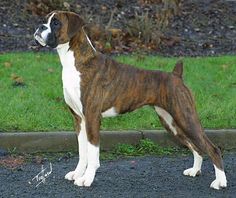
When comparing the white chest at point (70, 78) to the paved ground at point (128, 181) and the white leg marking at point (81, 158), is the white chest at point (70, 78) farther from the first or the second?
the paved ground at point (128, 181)

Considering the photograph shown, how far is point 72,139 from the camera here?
336 inches

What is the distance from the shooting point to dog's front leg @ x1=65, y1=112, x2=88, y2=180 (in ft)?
23.9

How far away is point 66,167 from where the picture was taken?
786cm

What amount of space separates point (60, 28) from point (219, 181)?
2.12 m

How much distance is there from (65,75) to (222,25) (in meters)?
6.87

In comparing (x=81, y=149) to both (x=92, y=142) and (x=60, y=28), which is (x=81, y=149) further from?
(x=60, y=28)

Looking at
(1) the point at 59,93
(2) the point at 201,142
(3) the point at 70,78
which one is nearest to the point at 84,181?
(3) the point at 70,78

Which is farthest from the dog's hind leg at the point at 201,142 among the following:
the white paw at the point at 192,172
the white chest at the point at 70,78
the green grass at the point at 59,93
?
the green grass at the point at 59,93

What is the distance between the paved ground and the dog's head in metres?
1.37

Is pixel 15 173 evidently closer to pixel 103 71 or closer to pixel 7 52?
pixel 103 71

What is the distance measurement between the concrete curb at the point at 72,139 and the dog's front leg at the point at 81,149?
1.17 m

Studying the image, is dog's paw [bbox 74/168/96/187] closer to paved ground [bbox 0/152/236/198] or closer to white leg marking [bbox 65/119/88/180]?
paved ground [bbox 0/152/236/198]

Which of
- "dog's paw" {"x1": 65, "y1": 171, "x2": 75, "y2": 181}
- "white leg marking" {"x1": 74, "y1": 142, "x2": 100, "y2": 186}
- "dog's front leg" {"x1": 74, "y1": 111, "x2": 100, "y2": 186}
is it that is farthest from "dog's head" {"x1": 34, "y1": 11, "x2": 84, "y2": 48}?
"dog's paw" {"x1": 65, "y1": 171, "x2": 75, "y2": 181}

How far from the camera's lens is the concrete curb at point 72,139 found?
27.6 feet
